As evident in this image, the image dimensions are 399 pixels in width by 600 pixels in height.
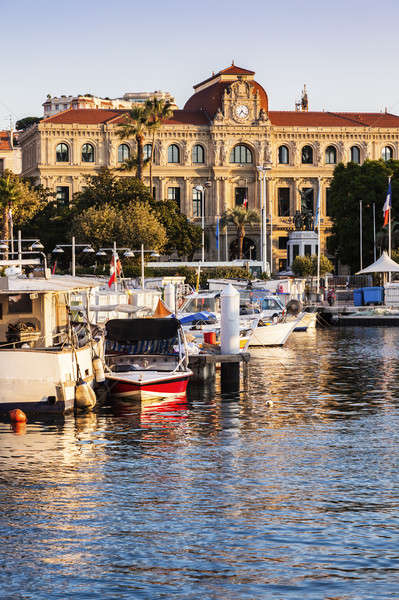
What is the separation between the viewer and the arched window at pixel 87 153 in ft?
472

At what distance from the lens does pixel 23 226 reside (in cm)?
11038

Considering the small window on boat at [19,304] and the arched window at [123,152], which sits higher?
the arched window at [123,152]

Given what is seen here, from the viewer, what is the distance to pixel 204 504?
68.1ft

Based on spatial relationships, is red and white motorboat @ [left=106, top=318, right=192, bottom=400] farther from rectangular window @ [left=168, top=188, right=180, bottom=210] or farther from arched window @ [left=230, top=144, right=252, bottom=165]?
arched window @ [left=230, top=144, right=252, bottom=165]

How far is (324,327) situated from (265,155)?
68.2 meters

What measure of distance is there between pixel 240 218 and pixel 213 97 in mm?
23364

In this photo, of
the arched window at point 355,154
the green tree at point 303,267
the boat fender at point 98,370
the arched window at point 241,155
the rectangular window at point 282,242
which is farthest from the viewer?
the arched window at point 355,154

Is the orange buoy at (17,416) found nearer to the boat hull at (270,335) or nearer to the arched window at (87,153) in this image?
the boat hull at (270,335)

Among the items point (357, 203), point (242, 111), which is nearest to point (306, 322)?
point (357, 203)

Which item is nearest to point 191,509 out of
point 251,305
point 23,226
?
point 251,305

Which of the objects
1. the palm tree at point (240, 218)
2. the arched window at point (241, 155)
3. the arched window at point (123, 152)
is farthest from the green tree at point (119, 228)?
the arched window at point (241, 155)

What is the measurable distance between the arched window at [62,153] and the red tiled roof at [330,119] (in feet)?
96.8

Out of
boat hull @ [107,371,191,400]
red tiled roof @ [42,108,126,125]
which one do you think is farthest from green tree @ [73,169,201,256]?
boat hull @ [107,371,191,400]

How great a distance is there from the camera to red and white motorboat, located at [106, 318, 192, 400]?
1341 inches
